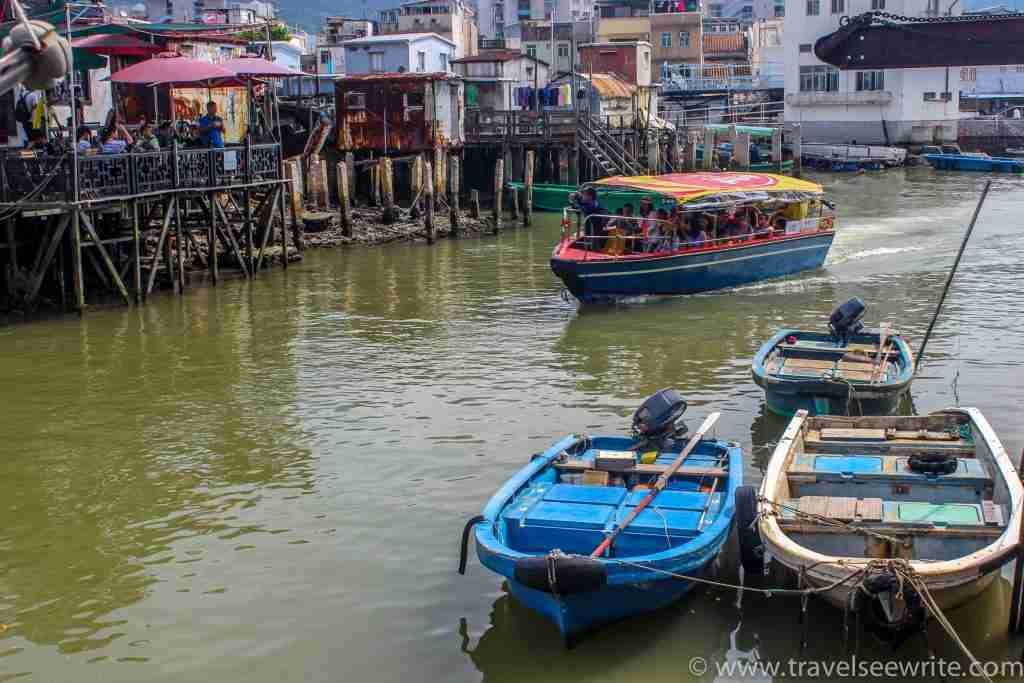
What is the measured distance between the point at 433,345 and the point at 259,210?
9.91 metres

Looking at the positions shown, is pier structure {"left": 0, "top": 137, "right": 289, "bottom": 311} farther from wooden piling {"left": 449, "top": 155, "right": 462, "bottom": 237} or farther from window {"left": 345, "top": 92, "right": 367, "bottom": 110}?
window {"left": 345, "top": 92, "right": 367, "bottom": 110}

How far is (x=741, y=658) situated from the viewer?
32.7 feet

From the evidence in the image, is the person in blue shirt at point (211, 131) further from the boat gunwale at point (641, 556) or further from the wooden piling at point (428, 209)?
the boat gunwale at point (641, 556)

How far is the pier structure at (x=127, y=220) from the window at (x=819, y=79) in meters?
45.3

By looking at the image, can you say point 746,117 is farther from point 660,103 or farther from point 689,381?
point 689,381

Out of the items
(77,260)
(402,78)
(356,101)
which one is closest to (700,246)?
(77,260)

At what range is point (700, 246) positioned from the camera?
1029 inches

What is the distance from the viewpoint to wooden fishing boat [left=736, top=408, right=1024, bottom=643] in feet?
30.1

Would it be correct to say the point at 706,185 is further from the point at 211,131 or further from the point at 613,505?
the point at 613,505

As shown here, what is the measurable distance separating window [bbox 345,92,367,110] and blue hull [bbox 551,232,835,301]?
21003mm

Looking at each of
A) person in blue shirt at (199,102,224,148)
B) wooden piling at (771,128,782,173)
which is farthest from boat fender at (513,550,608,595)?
wooden piling at (771,128,782,173)

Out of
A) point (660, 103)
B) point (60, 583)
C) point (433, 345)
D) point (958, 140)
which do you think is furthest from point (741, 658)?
point (660, 103)

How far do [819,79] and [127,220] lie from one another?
164ft

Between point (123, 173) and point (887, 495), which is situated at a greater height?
point (123, 173)
